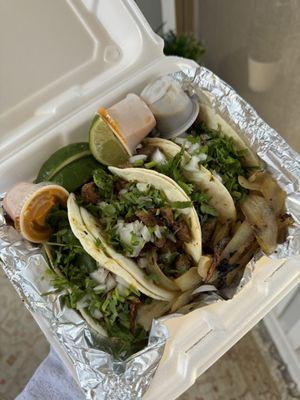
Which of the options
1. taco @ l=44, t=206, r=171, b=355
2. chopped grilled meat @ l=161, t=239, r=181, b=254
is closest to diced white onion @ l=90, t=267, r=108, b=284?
taco @ l=44, t=206, r=171, b=355

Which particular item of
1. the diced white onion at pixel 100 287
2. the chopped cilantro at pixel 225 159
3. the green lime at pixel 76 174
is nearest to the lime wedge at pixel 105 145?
the green lime at pixel 76 174

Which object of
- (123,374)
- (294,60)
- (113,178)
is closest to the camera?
(123,374)

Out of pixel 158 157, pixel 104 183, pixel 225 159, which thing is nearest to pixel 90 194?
pixel 104 183

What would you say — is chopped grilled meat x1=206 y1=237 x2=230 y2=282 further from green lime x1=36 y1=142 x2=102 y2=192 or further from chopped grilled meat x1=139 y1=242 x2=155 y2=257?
green lime x1=36 y1=142 x2=102 y2=192

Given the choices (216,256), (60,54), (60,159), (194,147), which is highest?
(60,54)

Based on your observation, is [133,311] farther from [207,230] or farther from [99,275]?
[207,230]

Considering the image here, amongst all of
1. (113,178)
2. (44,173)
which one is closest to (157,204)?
(113,178)

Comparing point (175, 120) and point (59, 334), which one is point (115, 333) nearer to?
point (59, 334)
